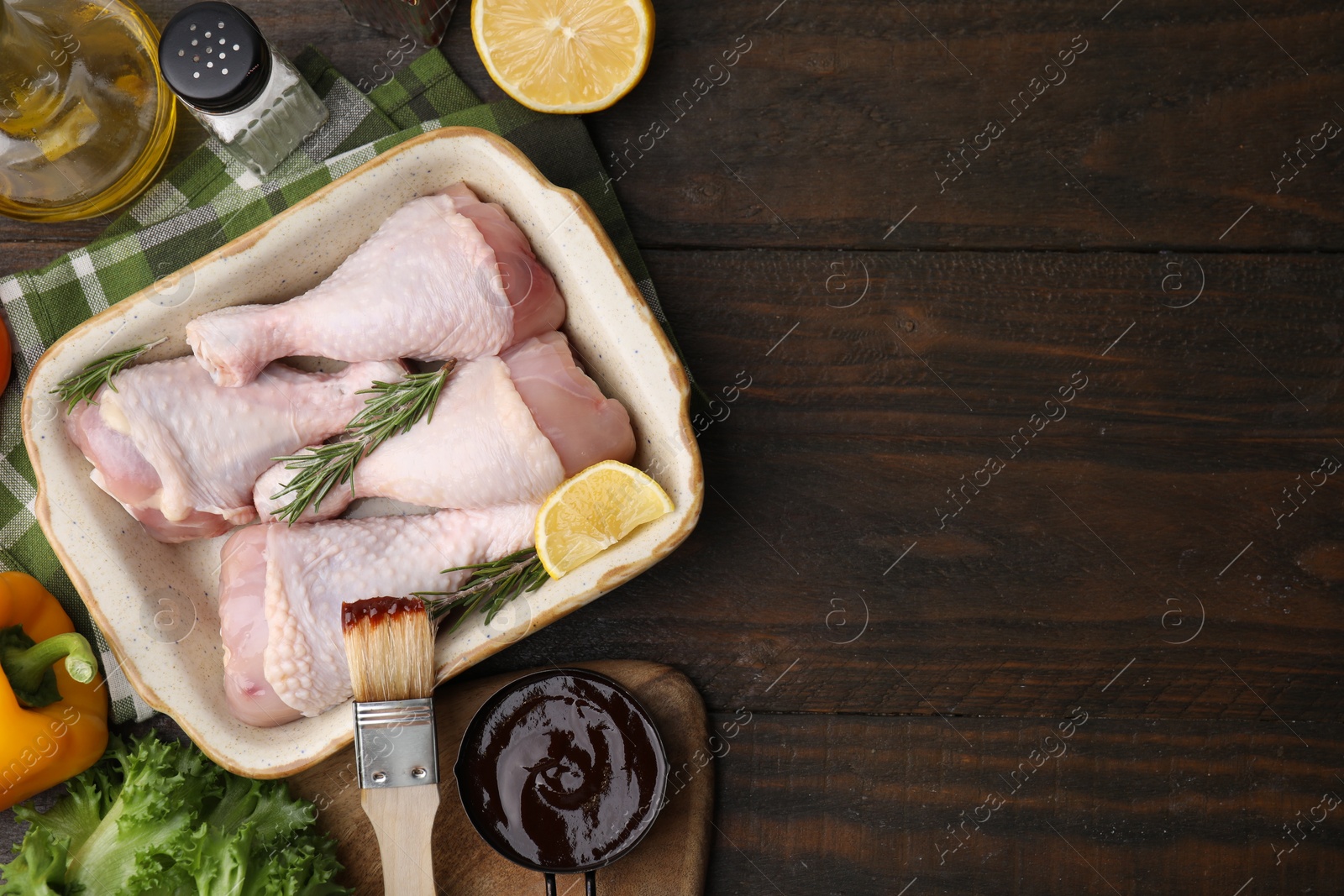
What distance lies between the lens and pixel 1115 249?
5.34 feet

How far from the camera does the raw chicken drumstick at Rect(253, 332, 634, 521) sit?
1.44 meters

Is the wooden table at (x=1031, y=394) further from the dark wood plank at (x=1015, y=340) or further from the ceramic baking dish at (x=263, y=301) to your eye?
the ceramic baking dish at (x=263, y=301)

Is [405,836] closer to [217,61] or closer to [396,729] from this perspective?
[396,729]

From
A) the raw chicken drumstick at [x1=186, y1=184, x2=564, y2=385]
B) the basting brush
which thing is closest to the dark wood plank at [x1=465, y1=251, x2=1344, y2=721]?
the raw chicken drumstick at [x1=186, y1=184, x2=564, y2=385]

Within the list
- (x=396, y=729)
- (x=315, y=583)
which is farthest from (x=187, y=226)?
(x=396, y=729)

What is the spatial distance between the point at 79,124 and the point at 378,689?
3.78 feet

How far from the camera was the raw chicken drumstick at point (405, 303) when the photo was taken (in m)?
1.43

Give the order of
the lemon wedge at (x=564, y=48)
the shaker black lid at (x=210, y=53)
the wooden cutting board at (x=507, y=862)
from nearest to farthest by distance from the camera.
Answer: the shaker black lid at (x=210, y=53) < the lemon wedge at (x=564, y=48) < the wooden cutting board at (x=507, y=862)

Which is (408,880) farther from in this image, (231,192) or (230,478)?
(231,192)

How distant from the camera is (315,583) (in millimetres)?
1464

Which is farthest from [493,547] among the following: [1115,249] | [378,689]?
[1115,249]

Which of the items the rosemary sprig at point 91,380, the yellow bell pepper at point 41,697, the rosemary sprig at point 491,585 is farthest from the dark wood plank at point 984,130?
the yellow bell pepper at point 41,697

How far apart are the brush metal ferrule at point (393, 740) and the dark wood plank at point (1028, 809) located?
572mm

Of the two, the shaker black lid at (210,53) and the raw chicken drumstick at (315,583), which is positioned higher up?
the shaker black lid at (210,53)
